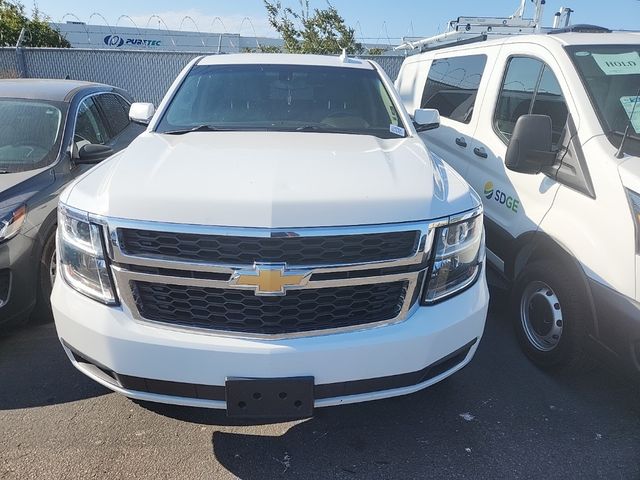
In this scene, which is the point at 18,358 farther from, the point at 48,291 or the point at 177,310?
the point at 177,310

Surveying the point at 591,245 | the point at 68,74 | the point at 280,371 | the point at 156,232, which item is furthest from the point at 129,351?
the point at 68,74

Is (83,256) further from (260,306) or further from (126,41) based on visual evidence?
(126,41)

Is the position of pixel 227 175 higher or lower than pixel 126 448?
higher

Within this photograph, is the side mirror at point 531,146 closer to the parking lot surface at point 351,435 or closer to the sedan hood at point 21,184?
the parking lot surface at point 351,435

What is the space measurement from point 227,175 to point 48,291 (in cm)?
203

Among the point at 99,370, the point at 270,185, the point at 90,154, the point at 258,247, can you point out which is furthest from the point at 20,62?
the point at 258,247

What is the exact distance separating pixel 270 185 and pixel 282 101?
1.55 metres

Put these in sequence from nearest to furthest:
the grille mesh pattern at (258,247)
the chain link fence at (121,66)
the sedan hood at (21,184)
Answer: the grille mesh pattern at (258,247)
the sedan hood at (21,184)
the chain link fence at (121,66)

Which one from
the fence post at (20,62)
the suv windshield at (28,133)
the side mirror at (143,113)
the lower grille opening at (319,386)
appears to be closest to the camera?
the lower grille opening at (319,386)

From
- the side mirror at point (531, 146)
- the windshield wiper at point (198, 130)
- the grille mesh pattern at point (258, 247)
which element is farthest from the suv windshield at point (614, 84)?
the windshield wiper at point (198, 130)

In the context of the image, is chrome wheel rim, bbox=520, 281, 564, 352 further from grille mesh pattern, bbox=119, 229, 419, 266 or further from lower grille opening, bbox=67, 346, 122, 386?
lower grille opening, bbox=67, 346, 122, 386

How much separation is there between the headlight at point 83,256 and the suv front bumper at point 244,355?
5 cm

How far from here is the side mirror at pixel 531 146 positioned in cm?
297

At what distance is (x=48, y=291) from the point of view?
3428mm
